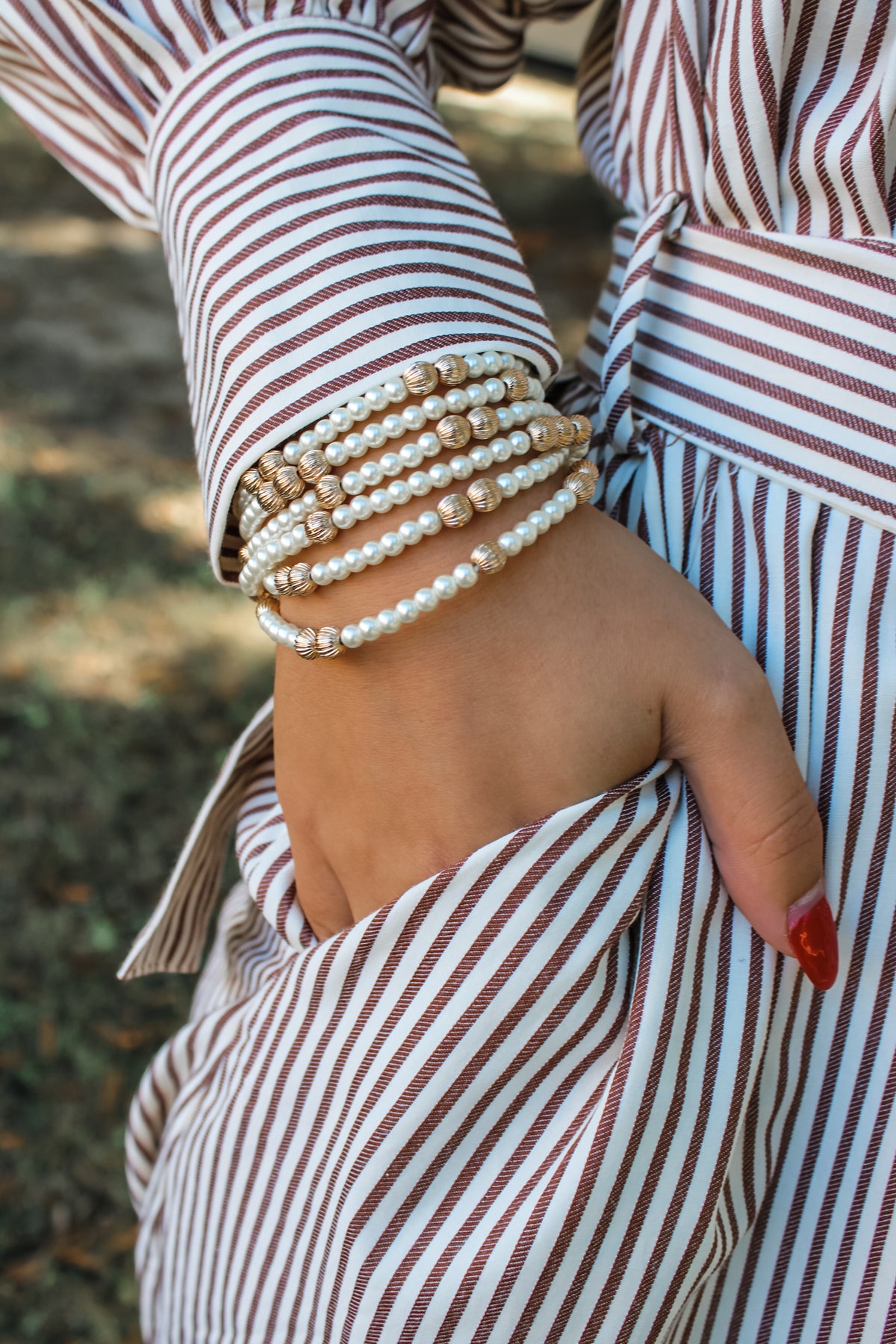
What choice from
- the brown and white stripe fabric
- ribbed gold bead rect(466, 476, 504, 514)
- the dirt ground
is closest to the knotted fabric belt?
the brown and white stripe fabric

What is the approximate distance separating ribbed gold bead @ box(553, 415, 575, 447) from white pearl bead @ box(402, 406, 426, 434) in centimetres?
10

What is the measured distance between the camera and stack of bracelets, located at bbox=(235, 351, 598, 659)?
0.72m

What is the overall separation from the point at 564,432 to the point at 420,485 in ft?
0.41

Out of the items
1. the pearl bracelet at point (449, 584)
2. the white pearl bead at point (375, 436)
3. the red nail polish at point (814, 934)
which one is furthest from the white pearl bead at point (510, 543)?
the red nail polish at point (814, 934)

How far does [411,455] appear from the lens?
2.37 ft

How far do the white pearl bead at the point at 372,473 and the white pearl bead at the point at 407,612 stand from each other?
3.5 inches

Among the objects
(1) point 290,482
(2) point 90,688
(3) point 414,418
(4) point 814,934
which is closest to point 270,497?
(1) point 290,482

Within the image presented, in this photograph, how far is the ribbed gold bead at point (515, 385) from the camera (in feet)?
2.48

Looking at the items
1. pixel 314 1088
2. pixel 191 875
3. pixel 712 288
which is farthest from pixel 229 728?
pixel 712 288

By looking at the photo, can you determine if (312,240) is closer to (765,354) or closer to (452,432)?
(452,432)

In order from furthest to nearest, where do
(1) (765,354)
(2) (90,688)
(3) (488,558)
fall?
(2) (90,688)
(1) (765,354)
(3) (488,558)

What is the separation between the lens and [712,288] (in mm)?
851

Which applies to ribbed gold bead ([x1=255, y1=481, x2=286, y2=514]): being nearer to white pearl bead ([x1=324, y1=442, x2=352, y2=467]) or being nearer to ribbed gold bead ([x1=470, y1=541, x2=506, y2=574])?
white pearl bead ([x1=324, y1=442, x2=352, y2=467])

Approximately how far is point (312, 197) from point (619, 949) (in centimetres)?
61
